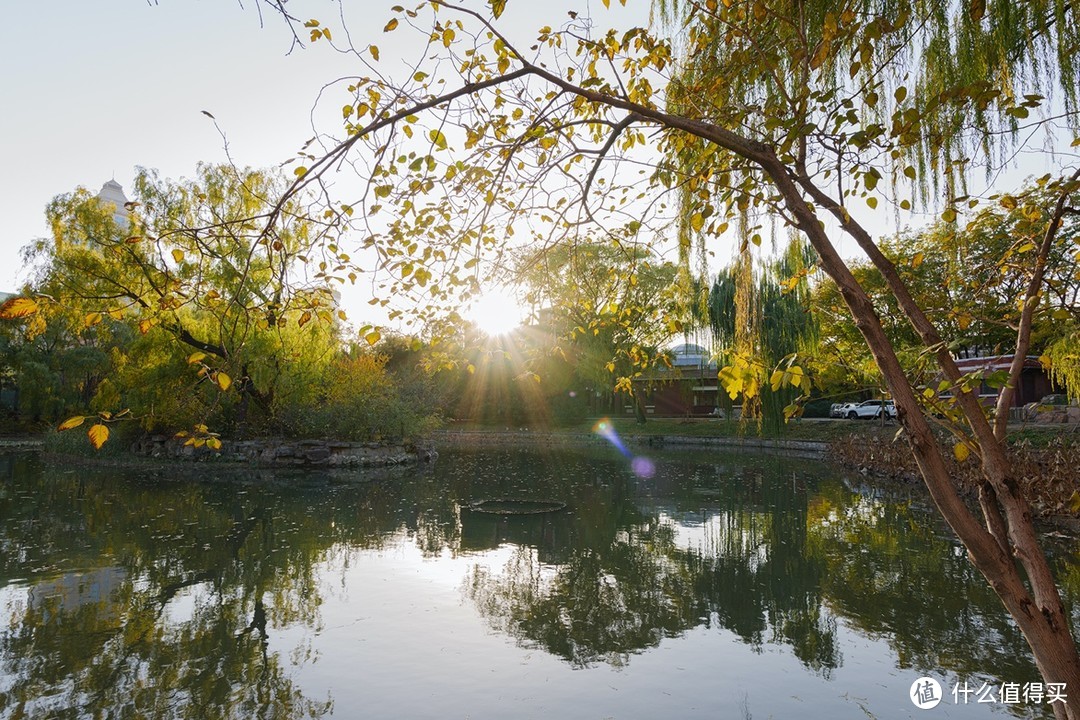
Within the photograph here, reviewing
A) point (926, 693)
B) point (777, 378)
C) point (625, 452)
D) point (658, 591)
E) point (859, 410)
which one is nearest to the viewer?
point (777, 378)

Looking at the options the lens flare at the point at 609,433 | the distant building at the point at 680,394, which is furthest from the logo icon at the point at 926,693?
the distant building at the point at 680,394

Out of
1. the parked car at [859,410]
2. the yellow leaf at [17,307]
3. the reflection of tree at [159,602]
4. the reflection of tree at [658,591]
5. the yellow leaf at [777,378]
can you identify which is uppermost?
the yellow leaf at [17,307]

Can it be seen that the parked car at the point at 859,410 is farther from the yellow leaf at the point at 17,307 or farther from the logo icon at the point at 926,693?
the yellow leaf at the point at 17,307

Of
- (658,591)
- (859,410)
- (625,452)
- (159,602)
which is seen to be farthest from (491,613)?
(859,410)

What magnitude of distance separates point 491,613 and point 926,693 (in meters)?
3.36

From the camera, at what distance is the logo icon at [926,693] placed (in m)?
4.20

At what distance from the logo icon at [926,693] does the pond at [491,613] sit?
9cm

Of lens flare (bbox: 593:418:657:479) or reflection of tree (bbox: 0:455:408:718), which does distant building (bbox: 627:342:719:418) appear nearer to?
lens flare (bbox: 593:418:657:479)

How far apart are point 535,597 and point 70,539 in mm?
6414

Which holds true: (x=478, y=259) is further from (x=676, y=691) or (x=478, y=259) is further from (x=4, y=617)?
(x=4, y=617)

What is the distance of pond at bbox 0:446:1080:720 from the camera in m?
4.23

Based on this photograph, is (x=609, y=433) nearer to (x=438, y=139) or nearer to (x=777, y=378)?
(x=438, y=139)

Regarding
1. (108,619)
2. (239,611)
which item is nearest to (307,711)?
(239,611)

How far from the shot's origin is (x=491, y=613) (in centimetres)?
595
